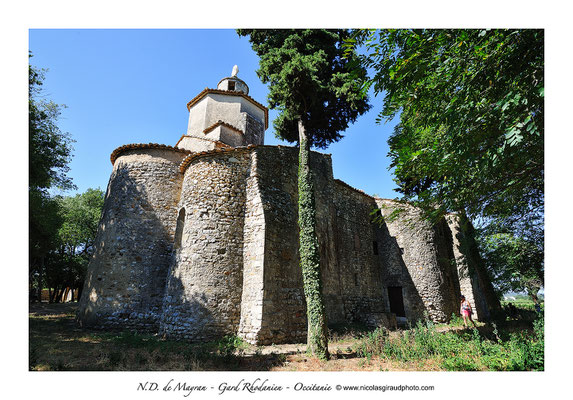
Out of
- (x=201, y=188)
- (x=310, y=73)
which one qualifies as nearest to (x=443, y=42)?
(x=310, y=73)

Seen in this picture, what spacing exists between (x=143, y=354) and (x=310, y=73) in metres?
9.95

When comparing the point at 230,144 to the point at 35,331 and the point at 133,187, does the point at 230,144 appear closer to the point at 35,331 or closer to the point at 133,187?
the point at 133,187

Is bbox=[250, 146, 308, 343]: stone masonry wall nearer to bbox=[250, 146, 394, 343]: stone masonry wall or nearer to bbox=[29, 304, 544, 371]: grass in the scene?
bbox=[250, 146, 394, 343]: stone masonry wall

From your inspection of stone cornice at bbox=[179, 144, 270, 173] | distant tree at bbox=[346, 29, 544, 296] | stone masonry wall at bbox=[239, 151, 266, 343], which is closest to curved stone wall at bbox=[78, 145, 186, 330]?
stone cornice at bbox=[179, 144, 270, 173]

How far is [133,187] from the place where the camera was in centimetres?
1163

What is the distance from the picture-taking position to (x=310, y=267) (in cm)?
757

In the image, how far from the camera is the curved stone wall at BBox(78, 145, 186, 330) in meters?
10.2

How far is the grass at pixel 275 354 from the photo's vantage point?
5.53 meters

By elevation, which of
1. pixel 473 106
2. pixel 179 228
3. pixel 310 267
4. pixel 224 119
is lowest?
pixel 310 267

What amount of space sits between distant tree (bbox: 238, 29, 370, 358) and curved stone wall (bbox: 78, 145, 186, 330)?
589cm

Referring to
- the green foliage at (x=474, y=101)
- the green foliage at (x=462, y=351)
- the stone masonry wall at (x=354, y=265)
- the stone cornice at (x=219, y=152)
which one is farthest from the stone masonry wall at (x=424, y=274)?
the stone cornice at (x=219, y=152)

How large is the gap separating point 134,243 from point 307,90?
9.05 meters

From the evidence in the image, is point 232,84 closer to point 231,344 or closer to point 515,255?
point 231,344

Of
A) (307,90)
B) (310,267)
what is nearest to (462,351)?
(310,267)
